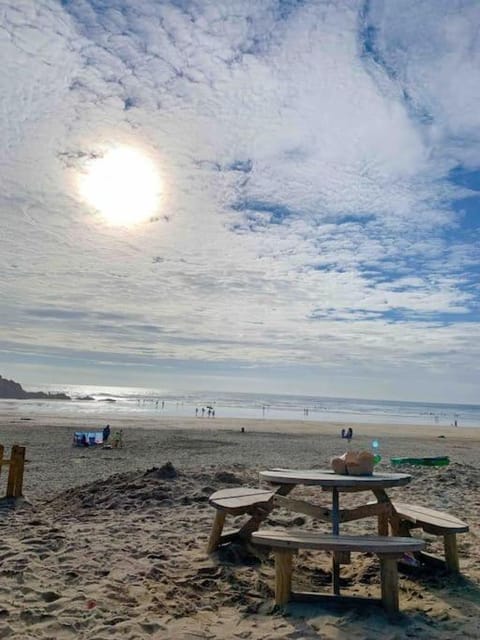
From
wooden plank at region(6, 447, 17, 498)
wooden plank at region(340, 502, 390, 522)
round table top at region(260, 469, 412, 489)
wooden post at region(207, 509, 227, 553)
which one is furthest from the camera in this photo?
wooden plank at region(6, 447, 17, 498)

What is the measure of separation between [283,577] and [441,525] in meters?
1.64

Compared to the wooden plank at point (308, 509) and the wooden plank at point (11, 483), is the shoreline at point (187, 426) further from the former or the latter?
the wooden plank at point (308, 509)

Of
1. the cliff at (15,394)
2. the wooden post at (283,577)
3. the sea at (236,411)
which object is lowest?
the wooden post at (283,577)

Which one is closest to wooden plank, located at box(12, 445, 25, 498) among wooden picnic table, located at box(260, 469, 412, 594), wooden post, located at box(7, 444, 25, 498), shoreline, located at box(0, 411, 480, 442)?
wooden post, located at box(7, 444, 25, 498)

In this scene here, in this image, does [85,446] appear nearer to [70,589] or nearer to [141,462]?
[141,462]

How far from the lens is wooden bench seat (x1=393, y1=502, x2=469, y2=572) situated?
4781mm

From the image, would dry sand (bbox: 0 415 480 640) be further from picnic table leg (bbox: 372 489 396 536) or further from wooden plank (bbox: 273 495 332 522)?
wooden plank (bbox: 273 495 332 522)

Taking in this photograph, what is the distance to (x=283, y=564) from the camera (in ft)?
13.6

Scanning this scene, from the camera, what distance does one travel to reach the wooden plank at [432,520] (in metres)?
4.77

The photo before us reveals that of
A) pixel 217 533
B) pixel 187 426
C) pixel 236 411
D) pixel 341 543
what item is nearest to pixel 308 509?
pixel 341 543

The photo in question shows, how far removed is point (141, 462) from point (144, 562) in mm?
10671

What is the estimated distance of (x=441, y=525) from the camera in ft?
15.7

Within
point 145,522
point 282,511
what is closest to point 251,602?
point 145,522

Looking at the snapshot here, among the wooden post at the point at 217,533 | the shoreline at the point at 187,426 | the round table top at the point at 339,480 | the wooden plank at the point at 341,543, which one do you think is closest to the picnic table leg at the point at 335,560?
the round table top at the point at 339,480
